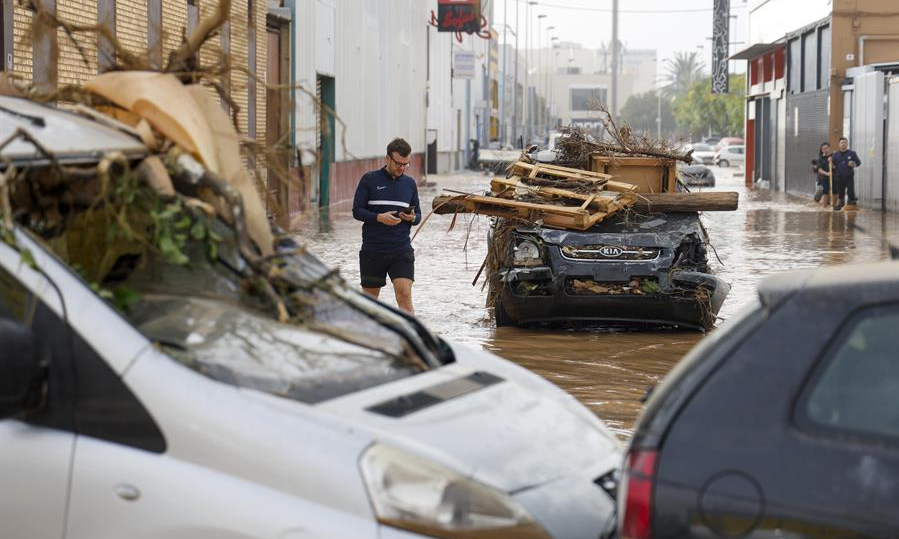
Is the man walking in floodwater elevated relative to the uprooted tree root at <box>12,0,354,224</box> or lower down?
lower down

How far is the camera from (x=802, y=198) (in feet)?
129

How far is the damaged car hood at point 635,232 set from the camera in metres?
12.1

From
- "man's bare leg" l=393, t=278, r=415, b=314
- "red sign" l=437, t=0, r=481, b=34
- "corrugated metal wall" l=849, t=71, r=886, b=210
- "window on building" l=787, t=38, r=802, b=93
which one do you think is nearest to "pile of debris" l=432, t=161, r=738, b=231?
"man's bare leg" l=393, t=278, r=415, b=314

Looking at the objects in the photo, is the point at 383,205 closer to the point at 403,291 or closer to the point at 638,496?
the point at 403,291

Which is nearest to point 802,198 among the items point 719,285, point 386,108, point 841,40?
point 841,40

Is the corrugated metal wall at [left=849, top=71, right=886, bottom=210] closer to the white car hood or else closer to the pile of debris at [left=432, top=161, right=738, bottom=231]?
the pile of debris at [left=432, top=161, right=738, bottom=231]

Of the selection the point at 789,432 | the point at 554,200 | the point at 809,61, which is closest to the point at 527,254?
the point at 554,200

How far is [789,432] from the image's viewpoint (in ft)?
11.0

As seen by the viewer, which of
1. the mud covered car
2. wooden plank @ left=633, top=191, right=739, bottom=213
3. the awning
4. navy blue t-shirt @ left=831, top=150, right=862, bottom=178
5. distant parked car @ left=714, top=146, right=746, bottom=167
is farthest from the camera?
distant parked car @ left=714, top=146, right=746, bottom=167

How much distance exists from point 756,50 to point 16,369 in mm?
46692

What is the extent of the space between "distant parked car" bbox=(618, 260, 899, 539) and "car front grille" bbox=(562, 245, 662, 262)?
857 centimetres

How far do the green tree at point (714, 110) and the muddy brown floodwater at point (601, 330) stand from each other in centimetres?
7558

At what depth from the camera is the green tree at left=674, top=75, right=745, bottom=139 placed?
359 feet

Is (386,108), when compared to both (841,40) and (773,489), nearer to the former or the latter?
(841,40)
